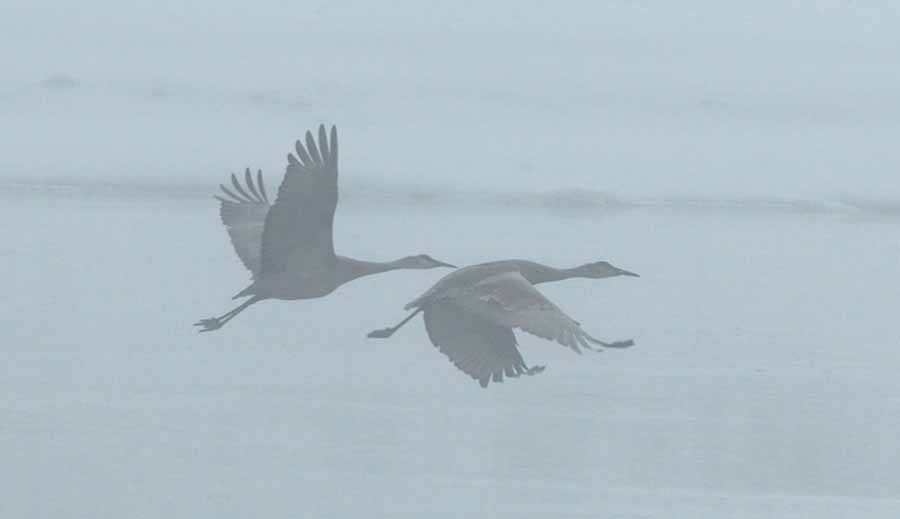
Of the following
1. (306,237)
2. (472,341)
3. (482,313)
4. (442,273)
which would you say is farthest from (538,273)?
(442,273)

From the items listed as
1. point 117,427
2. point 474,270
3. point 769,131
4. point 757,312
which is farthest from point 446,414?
point 769,131

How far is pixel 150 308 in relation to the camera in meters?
10.8

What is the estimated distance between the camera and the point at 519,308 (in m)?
5.91

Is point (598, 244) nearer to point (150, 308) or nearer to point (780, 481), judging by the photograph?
point (150, 308)

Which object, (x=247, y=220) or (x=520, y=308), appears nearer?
(x=520, y=308)

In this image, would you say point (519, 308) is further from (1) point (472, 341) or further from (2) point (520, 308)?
(1) point (472, 341)

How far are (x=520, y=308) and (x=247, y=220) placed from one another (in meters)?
2.28

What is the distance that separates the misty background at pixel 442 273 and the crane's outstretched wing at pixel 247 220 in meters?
0.71

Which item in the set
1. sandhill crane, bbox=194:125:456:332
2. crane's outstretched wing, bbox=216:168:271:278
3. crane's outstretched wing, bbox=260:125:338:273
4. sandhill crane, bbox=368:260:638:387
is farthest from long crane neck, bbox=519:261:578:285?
crane's outstretched wing, bbox=216:168:271:278

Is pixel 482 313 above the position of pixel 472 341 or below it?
above

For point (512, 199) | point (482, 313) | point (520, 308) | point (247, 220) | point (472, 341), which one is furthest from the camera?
point (512, 199)

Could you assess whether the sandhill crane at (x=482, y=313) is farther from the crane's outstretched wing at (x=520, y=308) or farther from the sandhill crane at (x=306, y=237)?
the sandhill crane at (x=306, y=237)

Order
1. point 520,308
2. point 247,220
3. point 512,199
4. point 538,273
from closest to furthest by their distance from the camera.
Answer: point 520,308 → point 538,273 → point 247,220 → point 512,199

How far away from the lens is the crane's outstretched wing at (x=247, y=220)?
7688 mm
